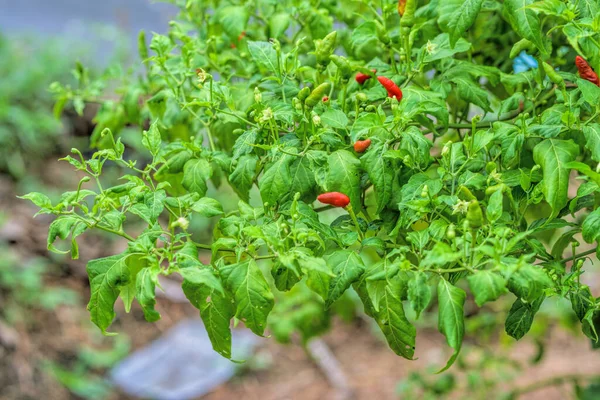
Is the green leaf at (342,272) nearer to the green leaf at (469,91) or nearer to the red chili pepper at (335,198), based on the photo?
the red chili pepper at (335,198)

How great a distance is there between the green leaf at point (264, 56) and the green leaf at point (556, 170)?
1.28 ft

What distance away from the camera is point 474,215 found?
2.60 feet

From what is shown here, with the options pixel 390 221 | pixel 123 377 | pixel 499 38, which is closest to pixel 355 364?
pixel 123 377

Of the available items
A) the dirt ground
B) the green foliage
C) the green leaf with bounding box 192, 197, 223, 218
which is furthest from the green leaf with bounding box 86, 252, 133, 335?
the green foliage

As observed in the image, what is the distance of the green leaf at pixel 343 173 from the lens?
35.6 inches

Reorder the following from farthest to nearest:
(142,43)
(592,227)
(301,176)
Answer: (142,43), (301,176), (592,227)

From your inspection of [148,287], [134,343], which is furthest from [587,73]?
[134,343]

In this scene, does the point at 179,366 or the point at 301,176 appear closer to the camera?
the point at 301,176

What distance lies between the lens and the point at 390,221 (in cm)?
98

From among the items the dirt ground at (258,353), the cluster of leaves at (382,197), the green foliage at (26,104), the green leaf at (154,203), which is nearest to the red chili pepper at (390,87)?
the cluster of leaves at (382,197)

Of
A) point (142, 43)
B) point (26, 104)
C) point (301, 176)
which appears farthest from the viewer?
point (26, 104)

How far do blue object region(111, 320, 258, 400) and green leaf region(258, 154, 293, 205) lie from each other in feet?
7.60

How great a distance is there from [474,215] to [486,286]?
3.5 inches

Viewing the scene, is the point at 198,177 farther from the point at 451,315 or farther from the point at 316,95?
the point at 451,315
